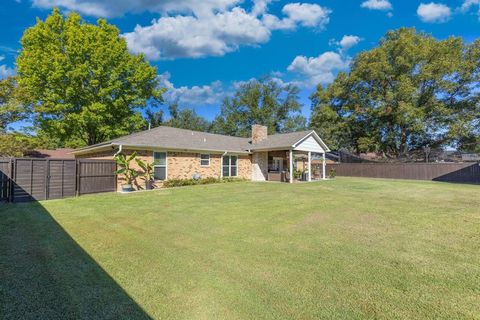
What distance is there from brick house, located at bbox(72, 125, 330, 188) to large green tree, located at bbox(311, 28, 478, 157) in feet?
33.5

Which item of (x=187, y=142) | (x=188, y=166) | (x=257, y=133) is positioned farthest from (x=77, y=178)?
(x=257, y=133)

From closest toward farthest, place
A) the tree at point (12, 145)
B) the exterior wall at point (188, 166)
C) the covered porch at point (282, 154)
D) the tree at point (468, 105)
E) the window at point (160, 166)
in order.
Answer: the window at point (160, 166) < the exterior wall at point (188, 166) < the tree at point (12, 145) < the covered porch at point (282, 154) < the tree at point (468, 105)

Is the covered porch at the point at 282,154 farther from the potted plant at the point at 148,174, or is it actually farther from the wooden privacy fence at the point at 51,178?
the wooden privacy fence at the point at 51,178

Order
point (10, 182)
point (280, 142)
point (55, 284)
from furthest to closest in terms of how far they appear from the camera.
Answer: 1. point (280, 142)
2. point (10, 182)
3. point (55, 284)

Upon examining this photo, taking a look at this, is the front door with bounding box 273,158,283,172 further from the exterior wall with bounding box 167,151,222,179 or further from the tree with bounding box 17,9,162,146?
the tree with bounding box 17,9,162,146

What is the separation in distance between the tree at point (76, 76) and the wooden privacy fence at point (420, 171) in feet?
77.2

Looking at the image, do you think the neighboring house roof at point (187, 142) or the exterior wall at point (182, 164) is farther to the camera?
the neighboring house roof at point (187, 142)

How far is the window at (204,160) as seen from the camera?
1690cm

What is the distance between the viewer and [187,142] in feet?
53.7

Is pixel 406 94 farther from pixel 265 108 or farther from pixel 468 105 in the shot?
pixel 265 108

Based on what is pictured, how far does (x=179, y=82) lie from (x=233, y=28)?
17.2 meters

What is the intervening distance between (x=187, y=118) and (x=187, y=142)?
2697 centimetres

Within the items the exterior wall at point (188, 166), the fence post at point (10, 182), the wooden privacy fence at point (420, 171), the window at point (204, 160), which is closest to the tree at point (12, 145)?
the fence post at point (10, 182)

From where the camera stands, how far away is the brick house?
14.0 meters
